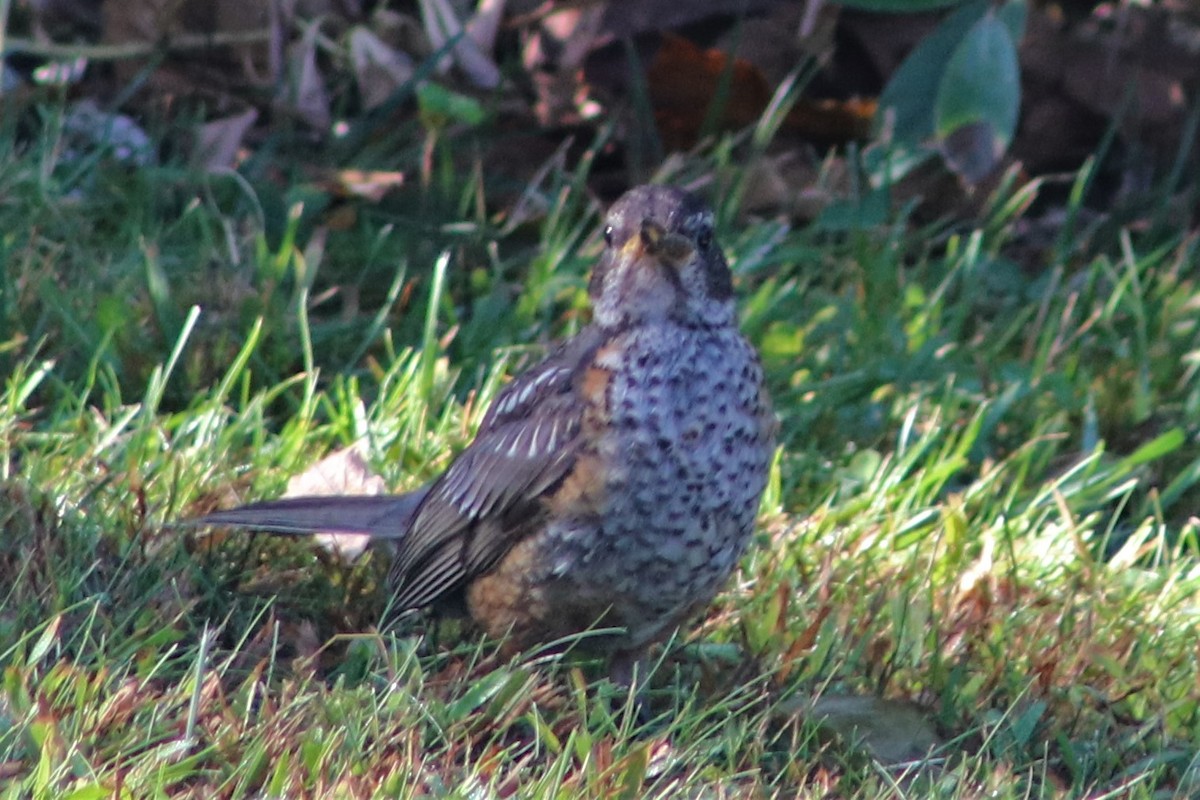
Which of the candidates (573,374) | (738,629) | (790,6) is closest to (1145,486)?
(738,629)

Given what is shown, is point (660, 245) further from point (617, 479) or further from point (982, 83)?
point (982, 83)

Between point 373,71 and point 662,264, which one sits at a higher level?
point 662,264

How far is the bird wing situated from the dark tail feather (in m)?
0.08

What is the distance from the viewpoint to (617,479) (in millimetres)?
3139

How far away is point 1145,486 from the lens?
4.31 m

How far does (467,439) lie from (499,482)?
67 cm

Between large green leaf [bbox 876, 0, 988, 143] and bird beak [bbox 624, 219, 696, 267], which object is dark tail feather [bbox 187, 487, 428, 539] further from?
large green leaf [bbox 876, 0, 988, 143]

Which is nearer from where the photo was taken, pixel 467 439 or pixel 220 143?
pixel 467 439

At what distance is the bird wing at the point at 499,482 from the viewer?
327 centimetres

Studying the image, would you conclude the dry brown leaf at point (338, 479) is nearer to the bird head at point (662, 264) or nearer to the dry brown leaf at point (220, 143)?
the bird head at point (662, 264)

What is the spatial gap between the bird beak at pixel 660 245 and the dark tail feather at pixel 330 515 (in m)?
0.69

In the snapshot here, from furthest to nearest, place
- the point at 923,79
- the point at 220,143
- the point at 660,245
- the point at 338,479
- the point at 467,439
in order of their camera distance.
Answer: the point at 220,143
the point at 923,79
the point at 467,439
the point at 338,479
the point at 660,245

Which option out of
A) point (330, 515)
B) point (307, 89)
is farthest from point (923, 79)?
point (330, 515)

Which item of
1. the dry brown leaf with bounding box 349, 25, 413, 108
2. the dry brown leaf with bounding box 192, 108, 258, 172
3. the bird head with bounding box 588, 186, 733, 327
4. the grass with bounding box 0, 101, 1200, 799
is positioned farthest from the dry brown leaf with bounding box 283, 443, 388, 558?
the dry brown leaf with bounding box 349, 25, 413, 108
